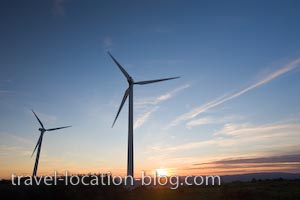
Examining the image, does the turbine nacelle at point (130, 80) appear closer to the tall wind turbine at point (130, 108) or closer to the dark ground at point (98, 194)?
the tall wind turbine at point (130, 108)

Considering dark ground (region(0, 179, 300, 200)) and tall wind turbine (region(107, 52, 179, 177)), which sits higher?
tall wind turbine (region(107, 52, 179, 177))

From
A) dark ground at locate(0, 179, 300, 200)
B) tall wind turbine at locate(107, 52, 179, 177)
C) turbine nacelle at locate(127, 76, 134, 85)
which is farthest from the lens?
turbine nacelle at locate(127, 76, 134, 85)

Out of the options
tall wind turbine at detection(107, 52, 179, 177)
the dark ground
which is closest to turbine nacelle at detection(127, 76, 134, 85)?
tall wind turbine at detection(107, 52, 179, 177)

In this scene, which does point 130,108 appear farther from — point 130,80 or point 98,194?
point 98,194

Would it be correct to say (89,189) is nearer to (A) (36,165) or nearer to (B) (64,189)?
(B) (64,189)

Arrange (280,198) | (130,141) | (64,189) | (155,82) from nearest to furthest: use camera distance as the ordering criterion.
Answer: (64,189) < (280,198) < (130,141) < (155,82)

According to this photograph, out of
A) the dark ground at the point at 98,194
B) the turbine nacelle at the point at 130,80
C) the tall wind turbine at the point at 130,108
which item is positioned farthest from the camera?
the turbine nacelle at the point at 130,80

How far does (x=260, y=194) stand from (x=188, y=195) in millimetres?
8333

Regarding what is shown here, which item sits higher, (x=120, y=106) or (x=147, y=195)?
(x=120, y=106)

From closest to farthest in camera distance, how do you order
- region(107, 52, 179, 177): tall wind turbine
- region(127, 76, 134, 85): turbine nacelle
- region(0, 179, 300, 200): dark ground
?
region(0, 179, 300, 200): dark ground
region(107, 52, 179, 177): tall wind turbine
region(127, 76, 134, 85): turbine nacelle

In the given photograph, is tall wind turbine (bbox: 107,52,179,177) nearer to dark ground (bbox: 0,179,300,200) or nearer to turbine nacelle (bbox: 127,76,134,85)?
turbine nacelle (bbox: 127,76,134,85)

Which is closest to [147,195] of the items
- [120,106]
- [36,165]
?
[120,106]

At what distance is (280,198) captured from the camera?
3378cm

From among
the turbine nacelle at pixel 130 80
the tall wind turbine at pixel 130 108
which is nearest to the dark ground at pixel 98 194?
the tall wind turbine at pixel 130 108
